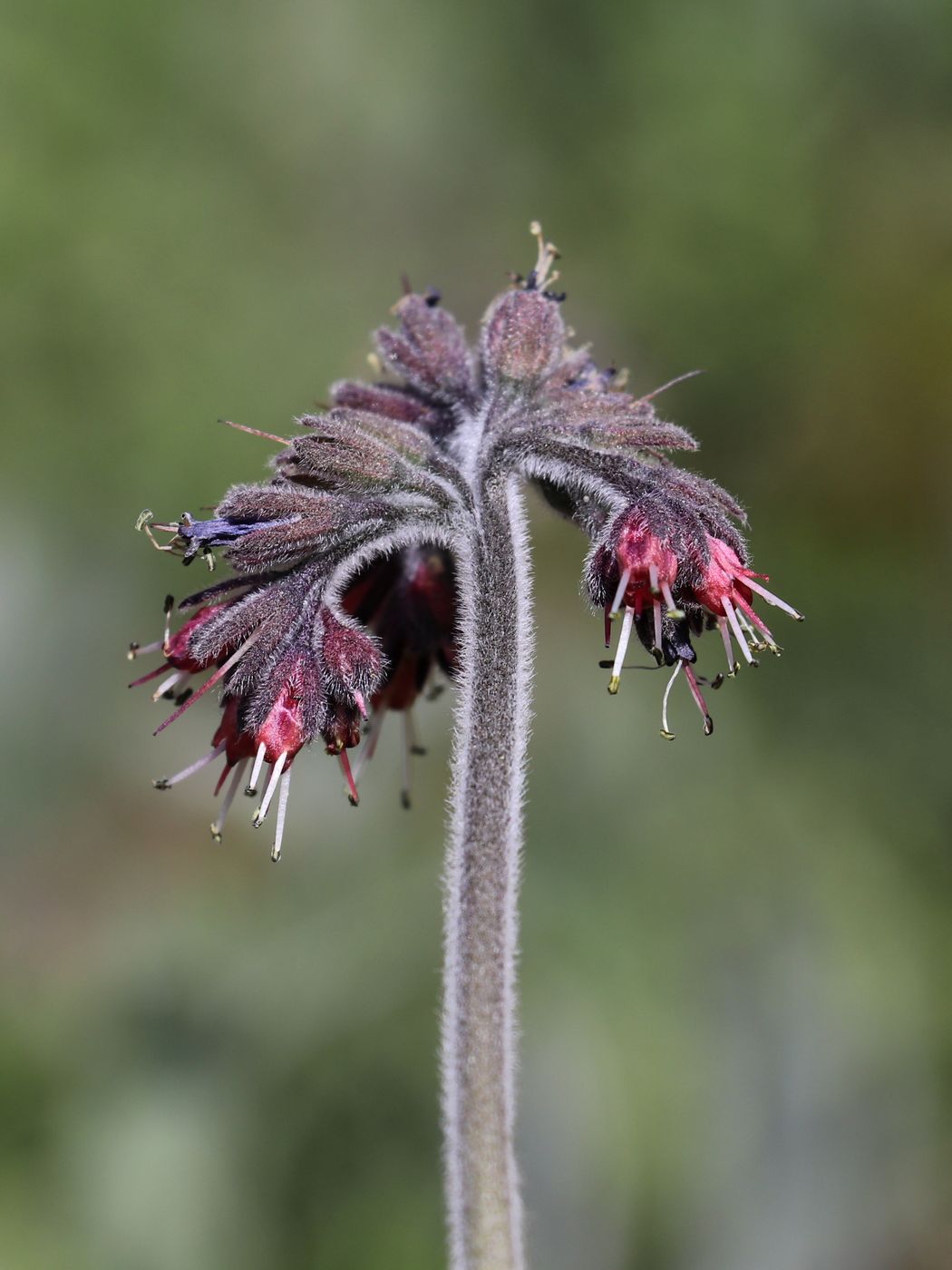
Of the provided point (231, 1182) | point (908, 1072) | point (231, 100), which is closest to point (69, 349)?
point (231, 100)

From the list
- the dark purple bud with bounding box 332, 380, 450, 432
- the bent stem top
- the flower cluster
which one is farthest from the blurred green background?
the dark purple bud with bounding box 332, 380, 450, 432

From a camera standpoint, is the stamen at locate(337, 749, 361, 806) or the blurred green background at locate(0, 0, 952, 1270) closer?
the stamen at locate(337, 749, 361, 806)

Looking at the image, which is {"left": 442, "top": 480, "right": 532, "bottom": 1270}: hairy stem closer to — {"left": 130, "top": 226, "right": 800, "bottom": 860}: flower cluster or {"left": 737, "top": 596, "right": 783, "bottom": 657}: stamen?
{"left": 130, "top": 226, "right": 800, "bottom": 860}: flower cluster

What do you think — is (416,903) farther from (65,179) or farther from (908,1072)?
(65,179)

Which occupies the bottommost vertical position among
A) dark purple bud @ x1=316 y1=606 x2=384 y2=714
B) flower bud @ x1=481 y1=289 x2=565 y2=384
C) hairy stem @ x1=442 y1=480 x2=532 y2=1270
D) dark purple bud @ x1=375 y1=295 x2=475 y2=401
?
hairy stem @ x1=442 y1=480 x2=532 y2=1270

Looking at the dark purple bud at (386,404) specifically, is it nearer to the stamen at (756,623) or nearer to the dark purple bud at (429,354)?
the dark purple bud at (429,354)

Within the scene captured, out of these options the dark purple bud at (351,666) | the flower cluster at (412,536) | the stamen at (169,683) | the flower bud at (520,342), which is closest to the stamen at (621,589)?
the flower cluster at (412,536)
